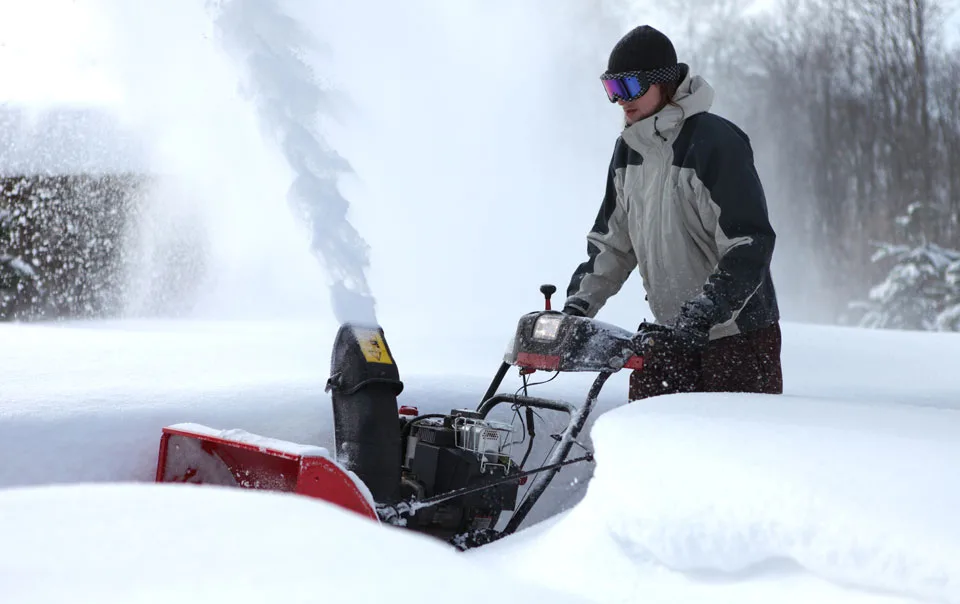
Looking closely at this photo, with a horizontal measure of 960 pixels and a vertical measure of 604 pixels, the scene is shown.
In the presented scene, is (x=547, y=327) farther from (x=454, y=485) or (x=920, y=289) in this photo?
(x=920, y=289)

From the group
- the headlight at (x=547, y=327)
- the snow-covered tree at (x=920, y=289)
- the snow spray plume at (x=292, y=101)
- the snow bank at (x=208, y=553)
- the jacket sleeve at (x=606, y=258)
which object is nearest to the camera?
the snow bank at (x=208, y=553)

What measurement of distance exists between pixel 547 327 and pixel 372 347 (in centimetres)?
72

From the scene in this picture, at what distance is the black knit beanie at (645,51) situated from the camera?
2.41 metres

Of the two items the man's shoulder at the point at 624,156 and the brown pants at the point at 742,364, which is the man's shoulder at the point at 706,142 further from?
the brown pants at the point at 742,364

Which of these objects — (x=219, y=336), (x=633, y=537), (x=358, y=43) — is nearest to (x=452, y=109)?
(x=358, y=43)

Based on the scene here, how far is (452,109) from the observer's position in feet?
51.7

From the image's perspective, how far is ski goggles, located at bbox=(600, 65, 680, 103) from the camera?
2.41 m

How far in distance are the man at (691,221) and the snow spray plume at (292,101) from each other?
2.85 meters

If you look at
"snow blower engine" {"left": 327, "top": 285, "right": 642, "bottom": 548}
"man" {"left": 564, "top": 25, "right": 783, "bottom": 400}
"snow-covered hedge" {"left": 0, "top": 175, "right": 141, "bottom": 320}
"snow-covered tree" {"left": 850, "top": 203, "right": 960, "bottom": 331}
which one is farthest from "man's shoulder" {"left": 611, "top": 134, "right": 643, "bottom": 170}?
"snow-covered tree" {"left": 850, "top": 203, "right": 960, "bottom": 331}

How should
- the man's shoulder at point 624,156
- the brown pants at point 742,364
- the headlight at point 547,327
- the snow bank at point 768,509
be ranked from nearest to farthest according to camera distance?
the snow bank at point 768,509 < the headlight at point 547,327 < the brown pants at point 742,364 < the man's shoulder at point 624,156

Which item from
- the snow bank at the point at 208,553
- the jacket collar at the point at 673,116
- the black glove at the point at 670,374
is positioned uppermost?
the jacket collar at the point at 673,116

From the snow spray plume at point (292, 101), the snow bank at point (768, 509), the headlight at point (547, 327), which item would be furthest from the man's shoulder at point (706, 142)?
the snow spray plume at point (292, 101)

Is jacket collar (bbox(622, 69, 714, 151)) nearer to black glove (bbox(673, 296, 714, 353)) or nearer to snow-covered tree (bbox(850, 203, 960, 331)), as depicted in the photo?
black glove (bbox(673, 296, 714, 353))

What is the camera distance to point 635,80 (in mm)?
2412
